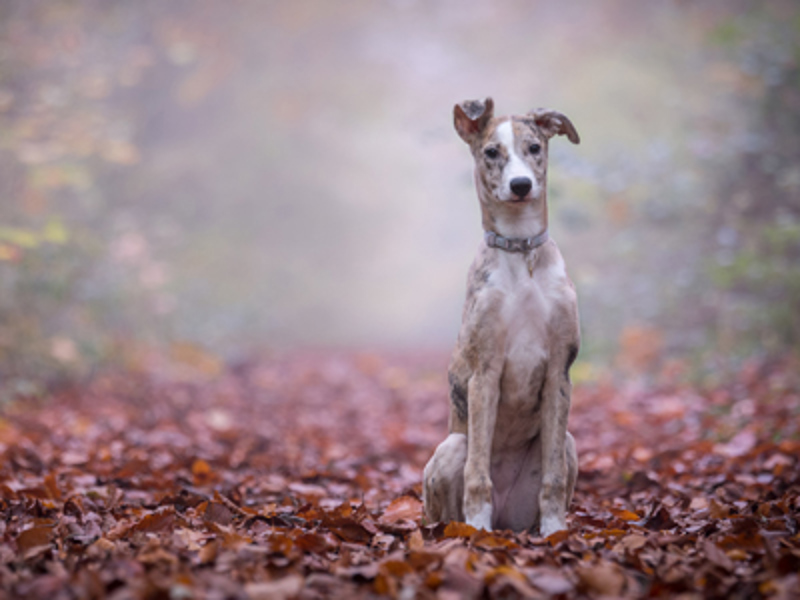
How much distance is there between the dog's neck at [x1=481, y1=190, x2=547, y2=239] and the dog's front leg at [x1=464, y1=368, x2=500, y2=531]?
61 cm

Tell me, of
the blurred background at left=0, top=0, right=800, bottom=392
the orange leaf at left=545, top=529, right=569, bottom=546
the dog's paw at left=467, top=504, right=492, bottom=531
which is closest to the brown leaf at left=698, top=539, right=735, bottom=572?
the orange leaf at left=545, top=529, right=569, bottom=546

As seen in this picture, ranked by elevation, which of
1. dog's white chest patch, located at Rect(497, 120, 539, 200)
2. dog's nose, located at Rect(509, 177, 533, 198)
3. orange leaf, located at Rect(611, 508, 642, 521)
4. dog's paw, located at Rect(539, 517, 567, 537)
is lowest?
orange leaf, located at Rect(611, 508, 642, 521)

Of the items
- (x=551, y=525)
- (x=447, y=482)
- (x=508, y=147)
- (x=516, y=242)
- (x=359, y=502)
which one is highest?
(x=508, y=147)

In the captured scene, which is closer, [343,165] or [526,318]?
[526,318]

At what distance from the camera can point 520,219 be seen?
3.17 metres

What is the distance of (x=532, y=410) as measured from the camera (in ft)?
10.7

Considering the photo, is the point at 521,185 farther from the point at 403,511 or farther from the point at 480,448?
the point at 403,511

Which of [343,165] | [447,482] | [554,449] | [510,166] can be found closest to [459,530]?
[447,482]

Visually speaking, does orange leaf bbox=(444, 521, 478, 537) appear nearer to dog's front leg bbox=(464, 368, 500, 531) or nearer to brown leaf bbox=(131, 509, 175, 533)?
dog's front leg bbox=(464, 368, 500, 531)

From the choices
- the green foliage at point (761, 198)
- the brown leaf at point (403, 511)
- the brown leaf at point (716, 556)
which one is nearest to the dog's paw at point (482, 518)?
the brown leaf at point (403, 511)

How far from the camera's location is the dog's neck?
3.16m

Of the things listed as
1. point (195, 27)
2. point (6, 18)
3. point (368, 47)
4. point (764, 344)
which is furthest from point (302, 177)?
point (764, 344)

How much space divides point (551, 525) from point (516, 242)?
1.23 meters

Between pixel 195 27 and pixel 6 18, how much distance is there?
6669 millimetres
